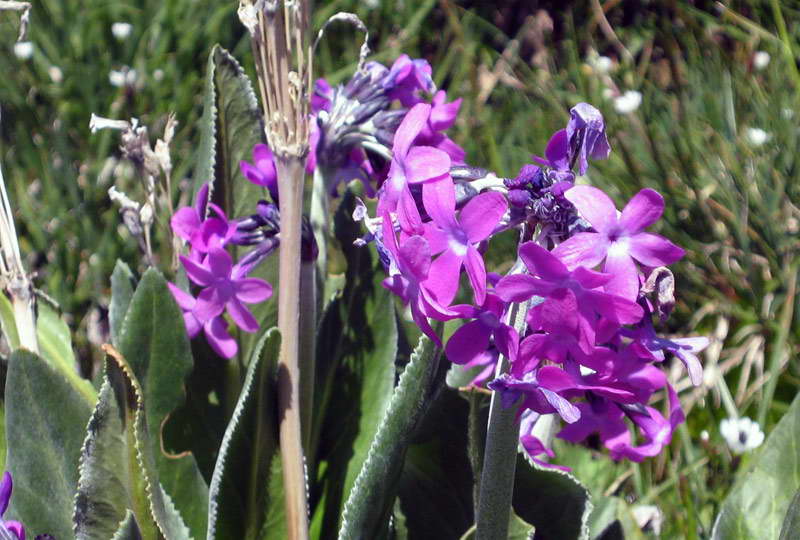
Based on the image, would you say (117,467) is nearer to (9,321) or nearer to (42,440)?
(42,440)

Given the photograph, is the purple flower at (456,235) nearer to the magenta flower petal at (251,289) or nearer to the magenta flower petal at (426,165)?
the magenta flower petal at (426,165)

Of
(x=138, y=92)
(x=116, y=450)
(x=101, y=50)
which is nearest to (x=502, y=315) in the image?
(x=116, y=450)

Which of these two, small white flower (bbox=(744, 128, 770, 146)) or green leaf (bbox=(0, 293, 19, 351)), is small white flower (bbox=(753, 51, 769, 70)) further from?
green leaf (bbox=(0, 293, 19, 351))

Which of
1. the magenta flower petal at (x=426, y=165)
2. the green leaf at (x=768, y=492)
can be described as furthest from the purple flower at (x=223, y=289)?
the green leaf at (x=768, y=492)

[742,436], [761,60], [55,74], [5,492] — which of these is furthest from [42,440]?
[761,60]

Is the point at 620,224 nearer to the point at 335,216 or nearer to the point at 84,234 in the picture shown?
the point at 335,216

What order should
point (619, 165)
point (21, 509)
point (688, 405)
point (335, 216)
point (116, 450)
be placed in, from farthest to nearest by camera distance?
point (619, 165) < point (688, 405) < point (335, 216) < point (21, 509) < point (116, 450)

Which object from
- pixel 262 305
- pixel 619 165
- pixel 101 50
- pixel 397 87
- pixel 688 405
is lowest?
pixel 688 405
